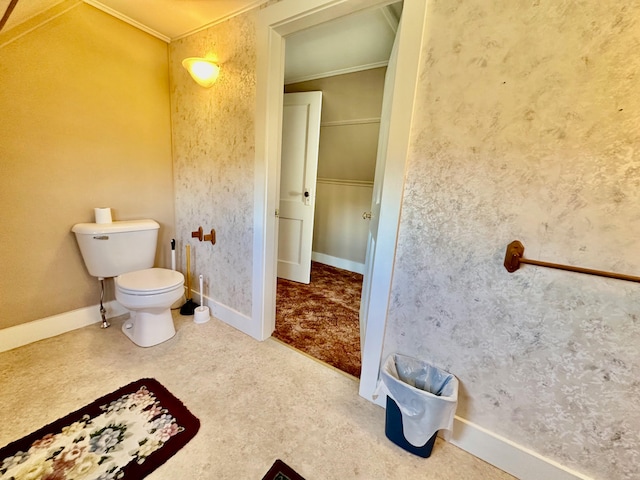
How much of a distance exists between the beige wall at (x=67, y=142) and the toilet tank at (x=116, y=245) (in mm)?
152

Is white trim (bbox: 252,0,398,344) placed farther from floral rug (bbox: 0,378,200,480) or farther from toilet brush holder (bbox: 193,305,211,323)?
floral rug (bbox: 0,378,200,480)

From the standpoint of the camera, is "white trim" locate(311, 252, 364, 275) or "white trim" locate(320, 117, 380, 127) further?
"white trim" locate(311, 252, 364, 275)

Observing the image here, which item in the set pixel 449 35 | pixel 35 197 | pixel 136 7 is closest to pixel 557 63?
pixel 449 35

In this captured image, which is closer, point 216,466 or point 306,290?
point 216,466

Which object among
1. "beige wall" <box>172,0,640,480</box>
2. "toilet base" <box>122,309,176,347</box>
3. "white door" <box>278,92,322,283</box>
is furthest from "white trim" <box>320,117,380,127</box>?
"toilet base" <box>122,309,176,347</box>

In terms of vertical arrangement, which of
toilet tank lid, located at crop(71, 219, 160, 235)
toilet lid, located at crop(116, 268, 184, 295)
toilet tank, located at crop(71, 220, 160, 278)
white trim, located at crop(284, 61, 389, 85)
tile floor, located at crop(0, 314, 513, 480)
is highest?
white trim, located at crop(284, 61, 389, 85)

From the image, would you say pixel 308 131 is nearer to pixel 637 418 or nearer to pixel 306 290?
pixel 306 290

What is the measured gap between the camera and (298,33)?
1883mm

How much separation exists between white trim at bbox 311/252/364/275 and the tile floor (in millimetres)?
1795

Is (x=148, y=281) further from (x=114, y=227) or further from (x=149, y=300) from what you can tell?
(x=114, y=227)

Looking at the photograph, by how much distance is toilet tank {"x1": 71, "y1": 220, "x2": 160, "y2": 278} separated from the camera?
1.71 meters

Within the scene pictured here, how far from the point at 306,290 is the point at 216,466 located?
1.86m

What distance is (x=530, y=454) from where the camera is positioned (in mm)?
1054

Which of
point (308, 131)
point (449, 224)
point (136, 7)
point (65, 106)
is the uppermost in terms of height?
point (136, 7)
